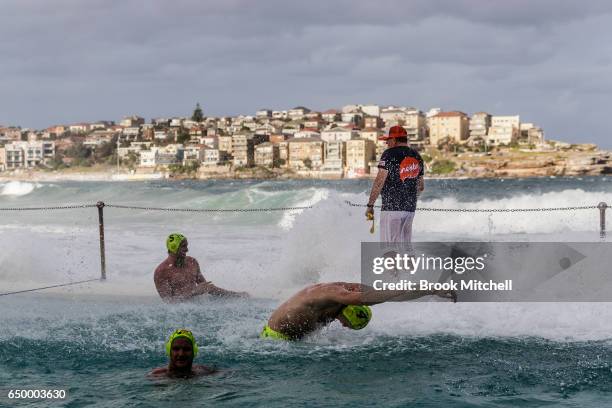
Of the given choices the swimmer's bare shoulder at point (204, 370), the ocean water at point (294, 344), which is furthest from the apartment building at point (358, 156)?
the swimmer's bare shoulder at point (204, 370)

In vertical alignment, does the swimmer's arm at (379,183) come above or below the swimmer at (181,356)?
above

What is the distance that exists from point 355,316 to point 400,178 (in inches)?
93.2

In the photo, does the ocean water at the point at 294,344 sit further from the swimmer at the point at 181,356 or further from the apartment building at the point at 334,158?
the apartment building at the point at 334,158

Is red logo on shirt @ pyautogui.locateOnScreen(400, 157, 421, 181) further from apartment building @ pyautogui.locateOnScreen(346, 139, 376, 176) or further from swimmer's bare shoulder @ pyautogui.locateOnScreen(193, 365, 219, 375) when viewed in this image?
apartment building @ pyautogui.locateOnScreen(346, 139, 376, 176)

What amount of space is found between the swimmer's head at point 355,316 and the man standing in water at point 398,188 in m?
2.01

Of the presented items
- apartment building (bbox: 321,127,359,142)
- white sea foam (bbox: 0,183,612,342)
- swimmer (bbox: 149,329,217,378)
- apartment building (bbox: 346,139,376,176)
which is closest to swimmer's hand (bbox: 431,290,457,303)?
white sea foam (bbox: 0,183,612,342)

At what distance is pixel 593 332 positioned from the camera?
7.94m

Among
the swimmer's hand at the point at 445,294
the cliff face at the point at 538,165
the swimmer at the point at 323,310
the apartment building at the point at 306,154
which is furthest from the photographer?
the apartment building at the point at 306,154

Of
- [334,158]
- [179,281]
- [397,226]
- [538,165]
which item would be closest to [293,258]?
[179,281]

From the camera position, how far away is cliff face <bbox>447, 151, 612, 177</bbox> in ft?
483

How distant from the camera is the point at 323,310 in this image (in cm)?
759

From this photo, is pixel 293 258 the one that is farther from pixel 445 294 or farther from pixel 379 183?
pixel 445 294

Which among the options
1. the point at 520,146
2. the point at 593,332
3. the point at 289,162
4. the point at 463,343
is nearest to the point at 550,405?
the point at 463,343

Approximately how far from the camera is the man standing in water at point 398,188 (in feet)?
30.8
